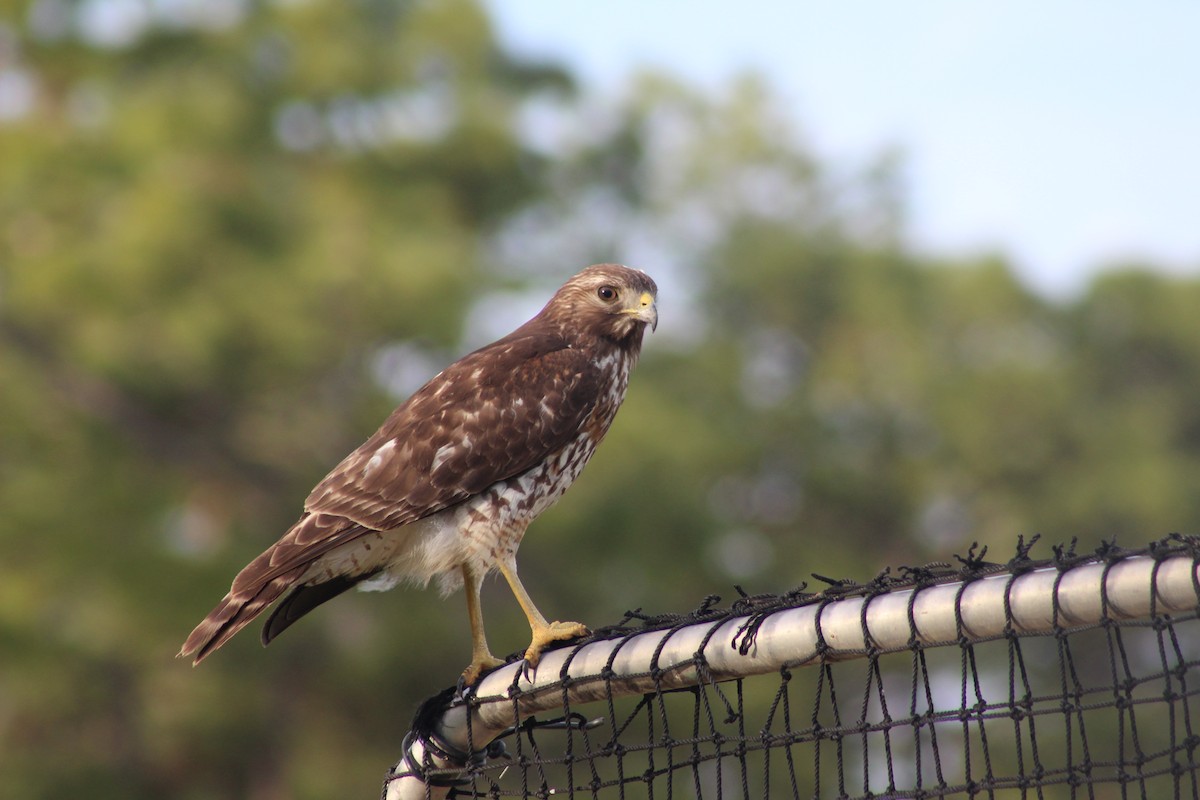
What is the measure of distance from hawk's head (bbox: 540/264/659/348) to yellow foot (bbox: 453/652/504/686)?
1261 mm

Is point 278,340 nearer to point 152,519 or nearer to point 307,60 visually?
point 152,519

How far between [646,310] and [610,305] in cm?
14

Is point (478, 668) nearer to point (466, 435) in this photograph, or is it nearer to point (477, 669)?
point (477, 669)

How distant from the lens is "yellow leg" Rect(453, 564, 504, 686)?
3.87 metres

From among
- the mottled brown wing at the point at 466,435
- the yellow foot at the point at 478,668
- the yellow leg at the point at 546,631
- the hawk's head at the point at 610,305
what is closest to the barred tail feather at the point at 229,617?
the mottled brown wing at the point at 466,435

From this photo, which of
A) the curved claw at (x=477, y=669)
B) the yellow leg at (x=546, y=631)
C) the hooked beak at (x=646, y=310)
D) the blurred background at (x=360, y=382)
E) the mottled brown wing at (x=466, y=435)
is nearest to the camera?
the curved claw at (x=477, y=669)

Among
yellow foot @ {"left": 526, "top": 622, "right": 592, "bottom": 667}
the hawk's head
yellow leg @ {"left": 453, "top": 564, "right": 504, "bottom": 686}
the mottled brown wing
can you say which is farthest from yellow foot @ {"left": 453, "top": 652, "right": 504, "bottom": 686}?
the hawk's head

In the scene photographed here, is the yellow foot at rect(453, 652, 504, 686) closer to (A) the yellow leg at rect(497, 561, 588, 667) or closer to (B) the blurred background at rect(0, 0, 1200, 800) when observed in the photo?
(A) the yellow leg at rect(497, 561, 588, 667)

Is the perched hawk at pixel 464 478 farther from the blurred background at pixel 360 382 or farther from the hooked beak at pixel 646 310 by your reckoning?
the blurred background at pixel 360 382

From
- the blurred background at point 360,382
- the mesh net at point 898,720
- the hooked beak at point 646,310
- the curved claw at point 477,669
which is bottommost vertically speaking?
the mesh net at point 898,720

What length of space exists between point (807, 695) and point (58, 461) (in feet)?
22.2

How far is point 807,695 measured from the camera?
13438 millimetres

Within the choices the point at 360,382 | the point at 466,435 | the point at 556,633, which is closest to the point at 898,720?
the point at 556,633

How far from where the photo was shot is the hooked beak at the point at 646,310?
496cm
